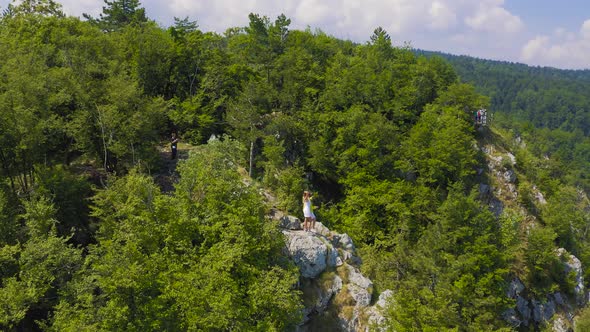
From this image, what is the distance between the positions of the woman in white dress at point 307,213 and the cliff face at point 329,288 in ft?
1.46

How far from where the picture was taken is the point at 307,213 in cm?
2125

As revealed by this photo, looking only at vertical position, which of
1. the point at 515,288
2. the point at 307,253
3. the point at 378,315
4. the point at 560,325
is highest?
the point at 307,253

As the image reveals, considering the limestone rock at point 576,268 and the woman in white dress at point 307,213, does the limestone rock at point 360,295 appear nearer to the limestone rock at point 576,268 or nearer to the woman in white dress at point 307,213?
the woman in white dress at point 307,213

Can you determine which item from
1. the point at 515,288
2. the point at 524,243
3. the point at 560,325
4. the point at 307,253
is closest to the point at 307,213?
the point at 307,253

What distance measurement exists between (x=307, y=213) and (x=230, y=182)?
5.13 meters

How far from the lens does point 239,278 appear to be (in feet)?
51.4

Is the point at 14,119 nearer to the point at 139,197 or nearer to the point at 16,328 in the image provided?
the point at 139,197

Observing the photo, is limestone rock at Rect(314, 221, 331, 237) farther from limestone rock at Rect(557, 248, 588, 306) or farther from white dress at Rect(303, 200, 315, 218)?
limestone rock at Rect(557, 248, 588, 306)

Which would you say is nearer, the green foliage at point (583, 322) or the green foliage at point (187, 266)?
the green foliage at point (187, 266)

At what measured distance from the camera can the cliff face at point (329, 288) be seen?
1959 cm

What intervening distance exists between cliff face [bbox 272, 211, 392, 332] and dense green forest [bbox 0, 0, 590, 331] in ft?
5.48

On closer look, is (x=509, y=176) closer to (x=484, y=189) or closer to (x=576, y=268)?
(x=484, y=189)

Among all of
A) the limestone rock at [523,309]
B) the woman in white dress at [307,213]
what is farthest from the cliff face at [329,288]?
the limestone rock at [523,309]

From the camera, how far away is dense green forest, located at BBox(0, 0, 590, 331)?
50.7 feet
